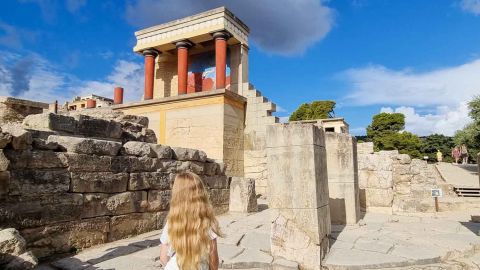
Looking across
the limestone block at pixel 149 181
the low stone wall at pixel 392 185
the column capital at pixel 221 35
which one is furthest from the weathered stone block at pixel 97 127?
the column capital at pixel 221 35

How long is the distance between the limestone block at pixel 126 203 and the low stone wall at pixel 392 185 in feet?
21.5

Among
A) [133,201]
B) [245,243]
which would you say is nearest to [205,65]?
[133,201]

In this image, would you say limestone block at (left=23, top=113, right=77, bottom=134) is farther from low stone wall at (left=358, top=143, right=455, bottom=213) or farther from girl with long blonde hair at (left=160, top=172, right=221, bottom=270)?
low stone wall at (left=358, top=143, right=455, bottom=213)

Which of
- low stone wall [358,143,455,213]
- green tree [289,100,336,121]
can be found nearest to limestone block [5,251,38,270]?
low stone wall [358,143,455,213]

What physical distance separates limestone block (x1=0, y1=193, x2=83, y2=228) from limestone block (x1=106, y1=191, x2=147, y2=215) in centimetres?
62

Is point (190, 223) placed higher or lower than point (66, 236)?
higher

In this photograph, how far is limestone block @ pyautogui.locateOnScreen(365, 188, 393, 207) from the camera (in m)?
10.0

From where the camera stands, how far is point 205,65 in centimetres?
1752

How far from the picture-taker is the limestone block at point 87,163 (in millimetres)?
5398

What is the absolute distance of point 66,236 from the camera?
5.16 metres

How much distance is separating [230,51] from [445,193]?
11.4 metres

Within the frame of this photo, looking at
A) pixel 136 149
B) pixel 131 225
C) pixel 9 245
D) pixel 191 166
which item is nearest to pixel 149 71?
pixel 191 166

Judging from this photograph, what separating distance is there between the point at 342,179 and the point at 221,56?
9.10 meters

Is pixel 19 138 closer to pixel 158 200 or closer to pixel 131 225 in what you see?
pixel 131 225
